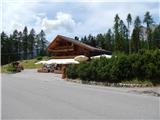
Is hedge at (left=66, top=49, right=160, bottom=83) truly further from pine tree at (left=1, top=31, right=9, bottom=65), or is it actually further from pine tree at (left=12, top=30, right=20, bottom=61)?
pine tree at (left=12, top=30, right=20, bottom=61)

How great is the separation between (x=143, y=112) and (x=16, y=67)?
5311 cm

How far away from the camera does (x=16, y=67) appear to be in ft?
205

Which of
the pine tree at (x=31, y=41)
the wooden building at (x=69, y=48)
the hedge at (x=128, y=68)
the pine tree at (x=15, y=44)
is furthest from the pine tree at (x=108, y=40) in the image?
the hedge at (x=128, y=68)

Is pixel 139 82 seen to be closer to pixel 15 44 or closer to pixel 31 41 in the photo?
pixel 15 44

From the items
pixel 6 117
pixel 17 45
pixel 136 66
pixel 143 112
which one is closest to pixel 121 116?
pixel 143 112

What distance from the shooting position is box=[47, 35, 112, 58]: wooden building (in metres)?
59.6

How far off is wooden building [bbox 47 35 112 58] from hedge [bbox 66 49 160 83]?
30.9 metres

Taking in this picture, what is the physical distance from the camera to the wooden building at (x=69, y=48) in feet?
195

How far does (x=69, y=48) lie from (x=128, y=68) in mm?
36082

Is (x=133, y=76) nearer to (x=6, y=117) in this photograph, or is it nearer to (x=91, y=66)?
(x=91, y=66)

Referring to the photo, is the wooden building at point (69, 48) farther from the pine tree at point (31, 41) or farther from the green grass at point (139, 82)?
the pine tree at point (31, 41)

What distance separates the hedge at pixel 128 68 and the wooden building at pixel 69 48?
30944 mm

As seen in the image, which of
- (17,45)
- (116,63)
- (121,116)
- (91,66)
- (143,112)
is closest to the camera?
(121,116)

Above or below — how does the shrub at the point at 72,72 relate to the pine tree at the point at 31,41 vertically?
below
